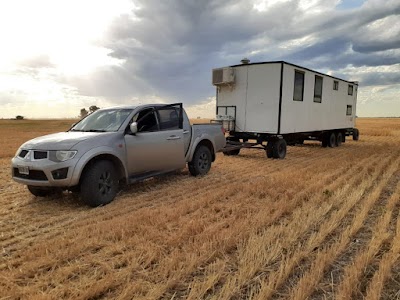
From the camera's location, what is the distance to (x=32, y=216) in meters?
5.15

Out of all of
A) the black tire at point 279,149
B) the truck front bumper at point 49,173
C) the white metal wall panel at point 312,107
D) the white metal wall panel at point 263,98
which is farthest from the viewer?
the black tire at point 279,149

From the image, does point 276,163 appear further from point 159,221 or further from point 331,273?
point 331,273

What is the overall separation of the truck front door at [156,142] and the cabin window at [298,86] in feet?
19.1

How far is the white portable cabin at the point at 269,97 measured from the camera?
1120cm

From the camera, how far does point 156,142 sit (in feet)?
22.2

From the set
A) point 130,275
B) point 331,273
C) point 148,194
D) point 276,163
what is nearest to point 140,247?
point 130,275

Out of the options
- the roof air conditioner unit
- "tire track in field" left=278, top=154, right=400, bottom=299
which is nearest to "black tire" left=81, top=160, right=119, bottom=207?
"tire track in field" left=278, top=154, right=400, bottom=299

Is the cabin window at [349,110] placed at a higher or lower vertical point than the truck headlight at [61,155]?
higher

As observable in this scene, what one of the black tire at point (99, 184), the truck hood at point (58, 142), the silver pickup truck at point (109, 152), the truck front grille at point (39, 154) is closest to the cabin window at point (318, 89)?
the silver pickup truck at point (109, 152)

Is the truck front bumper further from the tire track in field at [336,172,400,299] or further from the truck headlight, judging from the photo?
the tire track in field at [336,172,400,299]

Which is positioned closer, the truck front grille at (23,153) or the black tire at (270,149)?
the truck front grille at (23,153)

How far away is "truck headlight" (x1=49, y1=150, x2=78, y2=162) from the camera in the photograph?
5.29 metres

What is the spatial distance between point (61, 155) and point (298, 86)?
30.4 ft

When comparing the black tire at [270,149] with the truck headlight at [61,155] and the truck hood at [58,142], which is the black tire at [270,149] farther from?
the truck headlight at [61,155]
